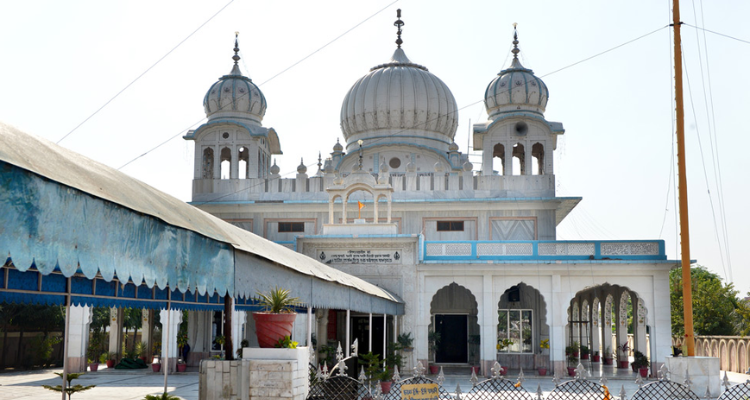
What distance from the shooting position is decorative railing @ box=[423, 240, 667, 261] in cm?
2519

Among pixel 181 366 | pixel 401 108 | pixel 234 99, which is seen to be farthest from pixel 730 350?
pixel 234 99

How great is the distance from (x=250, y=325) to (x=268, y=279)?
1824 cm

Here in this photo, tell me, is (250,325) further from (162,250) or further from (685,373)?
(162,250)

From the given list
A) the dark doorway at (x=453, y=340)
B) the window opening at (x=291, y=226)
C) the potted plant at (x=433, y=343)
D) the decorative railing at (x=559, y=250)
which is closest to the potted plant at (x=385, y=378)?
the potted plant at (x=433, y=343)

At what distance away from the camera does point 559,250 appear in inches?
1001

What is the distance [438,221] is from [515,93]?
707 centimetres

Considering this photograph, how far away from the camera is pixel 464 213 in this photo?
30016 mm

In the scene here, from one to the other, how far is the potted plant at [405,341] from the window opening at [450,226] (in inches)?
249

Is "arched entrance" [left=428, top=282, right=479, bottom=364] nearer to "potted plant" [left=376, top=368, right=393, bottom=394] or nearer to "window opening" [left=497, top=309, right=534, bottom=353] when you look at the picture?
"window opening" [left=497, top=309, right=534, bottom=353]

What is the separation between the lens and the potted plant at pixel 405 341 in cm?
2492

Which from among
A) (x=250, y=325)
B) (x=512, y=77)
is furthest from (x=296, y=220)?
(x=512, y=77)

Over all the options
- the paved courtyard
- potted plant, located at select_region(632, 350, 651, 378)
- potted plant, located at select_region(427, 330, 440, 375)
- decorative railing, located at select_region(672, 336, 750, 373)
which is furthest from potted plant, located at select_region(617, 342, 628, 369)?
potted plant, located at select_region(427, 330, 440, 375)

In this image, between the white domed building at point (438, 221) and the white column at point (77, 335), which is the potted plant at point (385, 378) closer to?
the white domed building at point (438, 221)

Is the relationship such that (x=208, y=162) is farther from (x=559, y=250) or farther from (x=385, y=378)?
(x=385, y=378)
